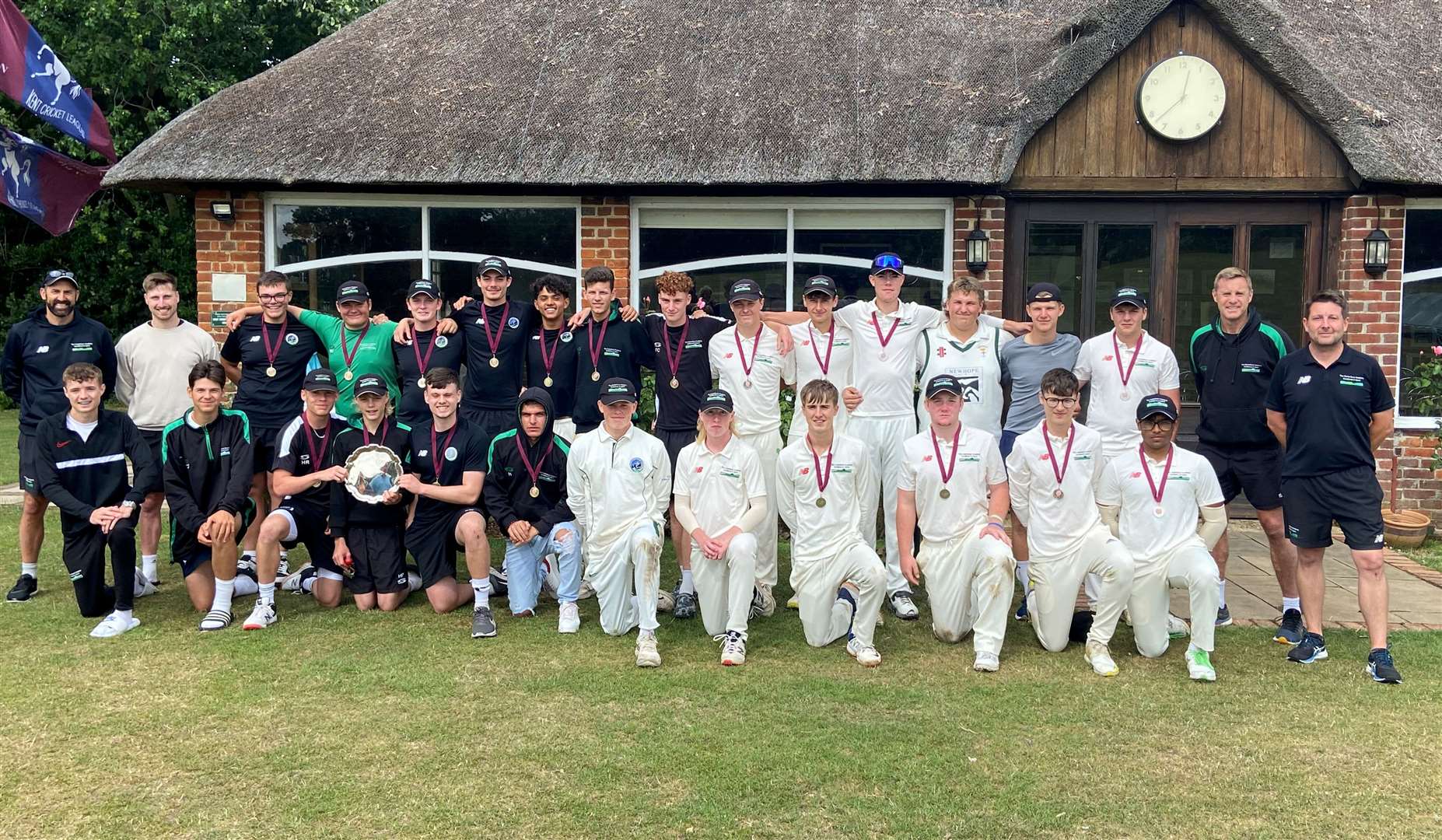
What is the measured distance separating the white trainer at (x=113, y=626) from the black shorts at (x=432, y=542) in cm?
152

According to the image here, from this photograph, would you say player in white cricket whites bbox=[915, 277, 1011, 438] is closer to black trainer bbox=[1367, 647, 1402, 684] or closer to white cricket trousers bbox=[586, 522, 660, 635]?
white cricket trousers bbox=[586, 522, 660, 635]

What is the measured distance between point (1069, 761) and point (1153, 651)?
1531 mm

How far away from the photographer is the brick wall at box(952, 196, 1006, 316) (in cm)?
861

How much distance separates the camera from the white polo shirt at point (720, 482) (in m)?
5.62

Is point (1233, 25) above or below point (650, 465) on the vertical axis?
A: above

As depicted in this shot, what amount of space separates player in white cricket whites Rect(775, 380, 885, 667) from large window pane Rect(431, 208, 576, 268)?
4.26m

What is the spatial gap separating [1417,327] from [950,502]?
5781 millimetres

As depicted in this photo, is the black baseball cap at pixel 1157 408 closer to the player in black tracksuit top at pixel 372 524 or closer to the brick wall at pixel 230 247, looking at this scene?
the player in black tracksuit top at pixel 372 524

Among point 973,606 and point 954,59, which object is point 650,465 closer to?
point 973,606

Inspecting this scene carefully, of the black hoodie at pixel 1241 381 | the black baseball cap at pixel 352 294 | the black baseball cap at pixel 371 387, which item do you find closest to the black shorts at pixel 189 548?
the black baseball cap at pixel 371 387

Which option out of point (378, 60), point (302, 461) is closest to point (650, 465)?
point (302, 461)

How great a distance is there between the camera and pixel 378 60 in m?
9.80

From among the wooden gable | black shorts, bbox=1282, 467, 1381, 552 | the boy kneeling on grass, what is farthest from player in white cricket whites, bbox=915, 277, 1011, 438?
the boy kneeling on grass

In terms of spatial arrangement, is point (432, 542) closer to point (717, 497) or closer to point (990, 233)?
point (717, 497)
